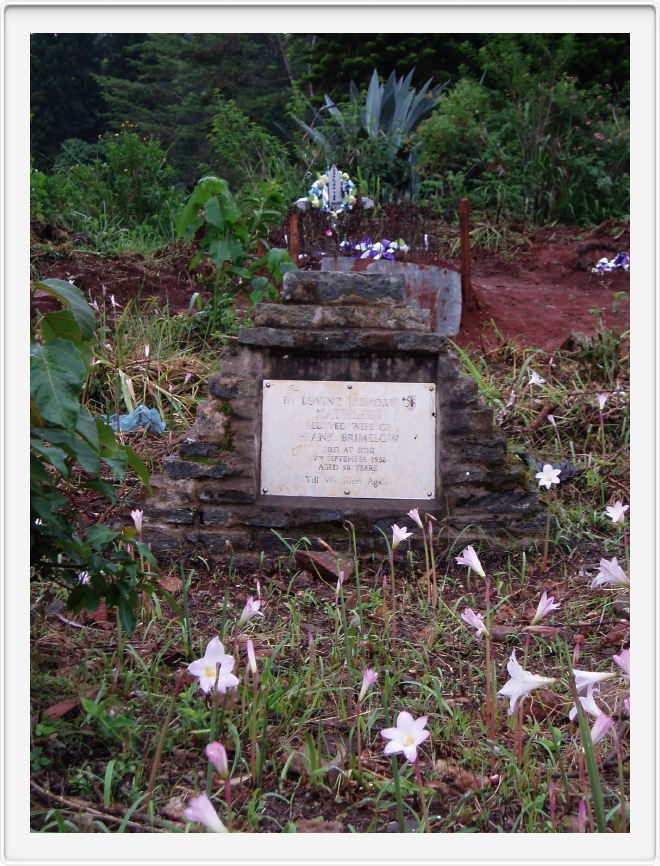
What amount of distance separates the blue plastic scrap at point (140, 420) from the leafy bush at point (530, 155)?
17.9 feet

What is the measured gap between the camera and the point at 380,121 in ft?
32.8

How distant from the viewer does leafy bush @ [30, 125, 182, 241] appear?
8.34 m

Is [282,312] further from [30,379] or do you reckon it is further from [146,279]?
[146,279]

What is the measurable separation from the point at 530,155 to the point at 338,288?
23.0ft

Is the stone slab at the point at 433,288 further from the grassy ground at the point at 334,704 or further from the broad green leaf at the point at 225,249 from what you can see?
the grassy ground at the point at 334,704

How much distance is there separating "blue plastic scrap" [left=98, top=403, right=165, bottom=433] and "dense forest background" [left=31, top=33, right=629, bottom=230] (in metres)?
4.31

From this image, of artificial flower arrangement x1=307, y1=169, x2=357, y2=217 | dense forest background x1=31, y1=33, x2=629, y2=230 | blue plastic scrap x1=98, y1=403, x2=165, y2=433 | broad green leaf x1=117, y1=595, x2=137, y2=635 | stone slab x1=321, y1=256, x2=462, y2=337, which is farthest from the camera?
dense forest background x1=31, y1=33, x2=629, y2=230

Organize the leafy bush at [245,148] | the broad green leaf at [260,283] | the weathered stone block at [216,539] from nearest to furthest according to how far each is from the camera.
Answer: the weathered stone block at [216,539]
the broad green leaf at [260,283]
the leafy bush at [245,148]

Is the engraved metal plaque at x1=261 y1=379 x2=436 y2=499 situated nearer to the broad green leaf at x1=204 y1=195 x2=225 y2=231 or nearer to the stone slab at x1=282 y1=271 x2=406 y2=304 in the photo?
the stone slab at x1=282 y1=271 x2=406 y2=304

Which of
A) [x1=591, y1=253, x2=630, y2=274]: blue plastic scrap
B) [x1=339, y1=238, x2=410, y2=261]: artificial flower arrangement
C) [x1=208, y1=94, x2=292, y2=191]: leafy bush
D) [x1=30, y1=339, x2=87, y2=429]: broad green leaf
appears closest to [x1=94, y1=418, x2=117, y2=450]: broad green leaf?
[x1=30, y1=339, x2=87, y2=429]: broad green leaf

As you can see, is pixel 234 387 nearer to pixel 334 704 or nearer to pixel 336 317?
pixel 336 317

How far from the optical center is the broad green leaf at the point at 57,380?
150 centimetres

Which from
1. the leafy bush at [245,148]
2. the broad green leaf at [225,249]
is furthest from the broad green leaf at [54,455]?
the leafy bush at [245,148]

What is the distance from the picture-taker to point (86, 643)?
2459 mm
